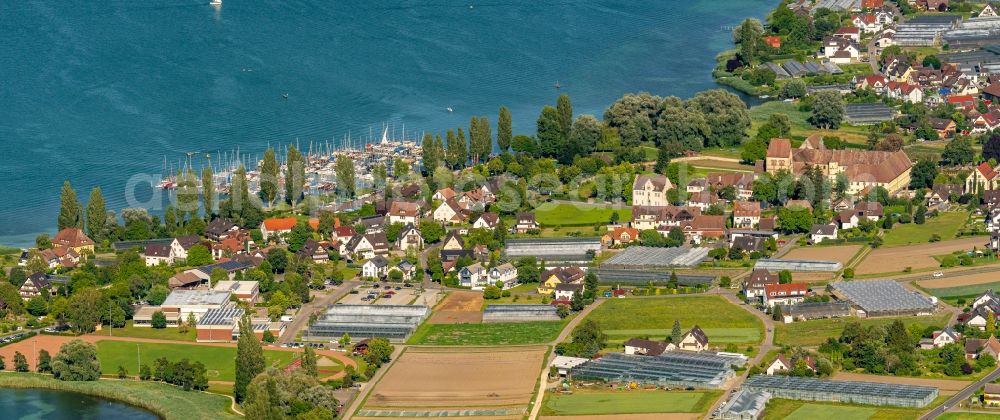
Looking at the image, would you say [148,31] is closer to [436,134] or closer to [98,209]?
[436,134]

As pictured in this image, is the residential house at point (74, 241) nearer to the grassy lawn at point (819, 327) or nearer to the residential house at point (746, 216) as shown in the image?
the residential house at point (746, 216)

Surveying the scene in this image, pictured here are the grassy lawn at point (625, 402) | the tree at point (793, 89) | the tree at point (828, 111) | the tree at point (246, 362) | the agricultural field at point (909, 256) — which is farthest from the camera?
the tree at point (793, 89)

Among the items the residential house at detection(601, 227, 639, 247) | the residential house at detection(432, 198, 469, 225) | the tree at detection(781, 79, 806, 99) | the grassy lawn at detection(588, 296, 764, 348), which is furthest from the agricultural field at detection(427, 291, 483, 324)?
the tree at detection(781, 79, 806, 99)

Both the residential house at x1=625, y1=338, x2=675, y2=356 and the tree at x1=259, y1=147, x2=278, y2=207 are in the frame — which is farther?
the tree at x1=259, y1=147, x2=278, y2=207

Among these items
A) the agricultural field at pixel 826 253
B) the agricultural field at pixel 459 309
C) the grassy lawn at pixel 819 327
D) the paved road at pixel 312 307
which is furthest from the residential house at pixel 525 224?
the grassy lawn at pixel 819 327

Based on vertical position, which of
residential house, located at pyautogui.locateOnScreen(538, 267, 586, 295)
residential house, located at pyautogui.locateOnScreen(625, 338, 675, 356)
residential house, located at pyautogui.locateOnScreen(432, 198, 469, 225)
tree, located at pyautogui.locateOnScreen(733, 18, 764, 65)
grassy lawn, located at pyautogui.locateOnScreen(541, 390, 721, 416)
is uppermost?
tree, located at pyautogui.locateOnScreen(733, 18, 764, 65)

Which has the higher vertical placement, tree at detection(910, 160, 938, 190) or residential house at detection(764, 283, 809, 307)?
tree at detection(910, 160, 938, 190)

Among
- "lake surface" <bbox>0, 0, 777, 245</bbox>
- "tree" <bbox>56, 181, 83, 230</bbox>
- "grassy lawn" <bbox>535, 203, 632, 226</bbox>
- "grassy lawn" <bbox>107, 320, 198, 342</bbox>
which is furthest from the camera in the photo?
"lake surface" <bbox>0, 0, 777, 245</bbox>

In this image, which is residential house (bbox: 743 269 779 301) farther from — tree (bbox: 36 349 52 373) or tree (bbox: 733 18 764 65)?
tree (bbox: 733 18 764 65)
